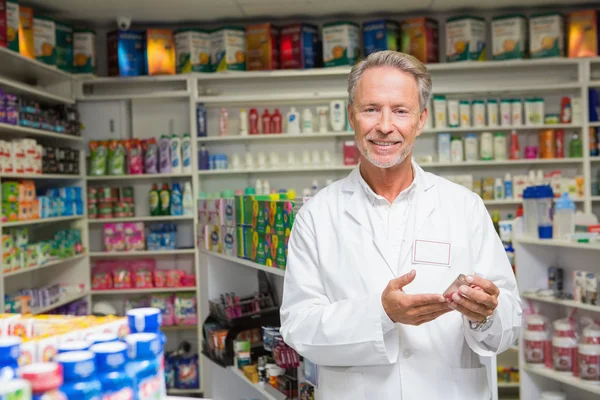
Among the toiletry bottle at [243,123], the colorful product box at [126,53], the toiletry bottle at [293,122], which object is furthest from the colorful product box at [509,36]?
the colorful product box at [126,53]

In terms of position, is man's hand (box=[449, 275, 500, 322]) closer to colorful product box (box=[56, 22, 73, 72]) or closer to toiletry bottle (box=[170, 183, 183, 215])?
toiletry bottle (box=[170, 183, 183, 215])

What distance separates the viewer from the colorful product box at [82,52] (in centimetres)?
611

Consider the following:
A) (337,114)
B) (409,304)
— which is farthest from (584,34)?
(409,304)

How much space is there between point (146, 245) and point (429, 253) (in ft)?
15.5

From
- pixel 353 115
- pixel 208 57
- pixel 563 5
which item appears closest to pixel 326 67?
pixel 208 57

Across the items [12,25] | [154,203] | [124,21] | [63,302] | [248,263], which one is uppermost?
[124,21]

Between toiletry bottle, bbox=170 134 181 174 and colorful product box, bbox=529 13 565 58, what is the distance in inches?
135

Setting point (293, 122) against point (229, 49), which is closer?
point (293, 122)

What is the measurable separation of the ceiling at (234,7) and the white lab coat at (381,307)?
13.9 feet

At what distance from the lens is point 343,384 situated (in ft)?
6.41

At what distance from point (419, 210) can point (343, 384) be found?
0.58 m

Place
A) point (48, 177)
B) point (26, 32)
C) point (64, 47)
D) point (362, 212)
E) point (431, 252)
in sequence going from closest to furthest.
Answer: point (431, 252) < point (362, 212) < point (48, 177) < point (26, 32) < point (64, 47)

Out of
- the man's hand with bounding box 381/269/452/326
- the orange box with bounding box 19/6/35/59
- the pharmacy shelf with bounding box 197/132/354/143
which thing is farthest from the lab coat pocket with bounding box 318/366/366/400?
the orange box with bounding box 19/6/35/59

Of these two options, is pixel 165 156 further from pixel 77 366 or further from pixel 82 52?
pixel 77 366
